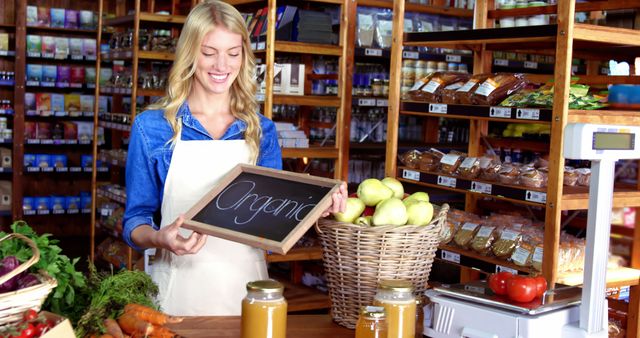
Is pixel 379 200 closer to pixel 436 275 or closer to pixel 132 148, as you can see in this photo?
pixel 132 148

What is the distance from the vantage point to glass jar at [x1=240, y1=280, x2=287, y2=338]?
1921mm

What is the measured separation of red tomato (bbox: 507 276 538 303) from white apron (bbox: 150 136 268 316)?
1044 millimetres

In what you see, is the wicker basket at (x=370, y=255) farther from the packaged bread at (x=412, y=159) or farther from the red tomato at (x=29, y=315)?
the packaged bread at (x=412, y=159)

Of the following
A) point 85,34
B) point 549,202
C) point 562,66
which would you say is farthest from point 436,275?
point 85,34

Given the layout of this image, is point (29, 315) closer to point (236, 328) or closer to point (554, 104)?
A: point (236, 328)

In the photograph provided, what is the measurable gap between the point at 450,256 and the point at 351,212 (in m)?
1.77

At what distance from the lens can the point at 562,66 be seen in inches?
128

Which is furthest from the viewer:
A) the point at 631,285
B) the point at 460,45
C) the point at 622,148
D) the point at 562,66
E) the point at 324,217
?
the point at 460,45

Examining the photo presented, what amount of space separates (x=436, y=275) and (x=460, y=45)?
1418 mm

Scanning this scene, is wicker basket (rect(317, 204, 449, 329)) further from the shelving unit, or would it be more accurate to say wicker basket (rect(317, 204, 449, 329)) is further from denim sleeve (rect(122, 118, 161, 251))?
the shelving unit

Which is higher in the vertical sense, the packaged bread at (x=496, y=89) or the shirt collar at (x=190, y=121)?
the packaged bread at (x=496, y=89)

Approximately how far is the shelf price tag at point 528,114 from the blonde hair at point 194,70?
1186 millimetres

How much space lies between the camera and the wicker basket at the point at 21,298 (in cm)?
177

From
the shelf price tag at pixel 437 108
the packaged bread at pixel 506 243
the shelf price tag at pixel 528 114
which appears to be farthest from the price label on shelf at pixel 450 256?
the shelf price tag at pixel 528 114
